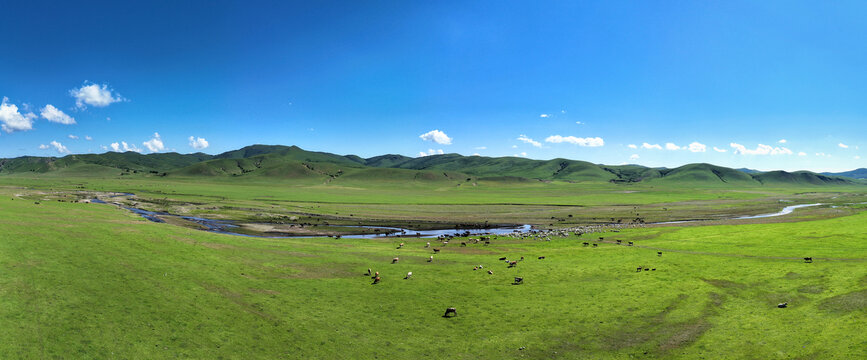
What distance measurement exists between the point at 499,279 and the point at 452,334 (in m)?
12.5

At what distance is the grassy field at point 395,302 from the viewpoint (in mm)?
18656

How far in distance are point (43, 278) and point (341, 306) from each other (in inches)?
698

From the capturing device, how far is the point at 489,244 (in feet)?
178

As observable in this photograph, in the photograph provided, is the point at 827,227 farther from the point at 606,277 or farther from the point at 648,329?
the point at 648,329

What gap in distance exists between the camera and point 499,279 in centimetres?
3372

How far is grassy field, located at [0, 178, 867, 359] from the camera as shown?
734 inches

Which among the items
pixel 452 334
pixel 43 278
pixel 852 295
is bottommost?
pixel 452 334

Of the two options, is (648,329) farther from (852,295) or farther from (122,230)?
(122,230)

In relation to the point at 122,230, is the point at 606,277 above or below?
below

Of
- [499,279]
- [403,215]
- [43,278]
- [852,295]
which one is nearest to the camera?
[43,278]

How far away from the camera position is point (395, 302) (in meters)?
27.2

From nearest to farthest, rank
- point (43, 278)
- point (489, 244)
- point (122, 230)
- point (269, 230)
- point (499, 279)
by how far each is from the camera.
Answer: point (43, 278)
point (499, 279)
point (122, 230)
point (489, 244)
point (269, 230)

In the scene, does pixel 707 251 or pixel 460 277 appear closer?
pixel 460 277

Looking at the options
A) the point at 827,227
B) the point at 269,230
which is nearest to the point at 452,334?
the point at 269,230
